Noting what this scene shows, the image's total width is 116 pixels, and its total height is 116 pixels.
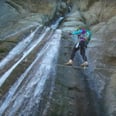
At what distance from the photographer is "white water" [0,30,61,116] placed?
1022 cm

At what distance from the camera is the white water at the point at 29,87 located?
402 inches

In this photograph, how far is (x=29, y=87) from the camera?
38.6 ft

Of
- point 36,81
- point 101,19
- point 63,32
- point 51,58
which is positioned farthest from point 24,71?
point 101,19

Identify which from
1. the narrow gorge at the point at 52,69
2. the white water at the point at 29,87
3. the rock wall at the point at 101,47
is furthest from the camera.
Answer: the rock wall at the point at 101,47

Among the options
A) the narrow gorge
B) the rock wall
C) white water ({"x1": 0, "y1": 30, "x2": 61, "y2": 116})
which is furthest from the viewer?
the rock wall

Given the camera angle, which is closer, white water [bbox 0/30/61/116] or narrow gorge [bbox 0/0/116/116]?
white water [bbox 0/30/61/116]

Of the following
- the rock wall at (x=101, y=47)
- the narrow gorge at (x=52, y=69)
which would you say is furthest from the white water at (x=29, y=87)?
the rock wall at (x=101, y=47)

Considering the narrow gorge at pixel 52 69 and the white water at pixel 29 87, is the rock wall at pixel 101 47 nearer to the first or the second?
the narrow gorge at pixel 52 69

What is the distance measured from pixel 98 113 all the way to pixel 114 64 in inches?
197

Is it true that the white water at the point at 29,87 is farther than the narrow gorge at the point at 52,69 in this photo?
No

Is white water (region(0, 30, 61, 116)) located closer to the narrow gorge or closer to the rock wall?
the narrow gorge

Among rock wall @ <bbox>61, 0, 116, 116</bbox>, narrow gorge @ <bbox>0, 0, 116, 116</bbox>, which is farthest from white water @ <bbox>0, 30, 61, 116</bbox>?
rock wall @ <bbox>61, 0, 116, 116</bbox>

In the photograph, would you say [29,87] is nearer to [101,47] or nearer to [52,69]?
[52,69]

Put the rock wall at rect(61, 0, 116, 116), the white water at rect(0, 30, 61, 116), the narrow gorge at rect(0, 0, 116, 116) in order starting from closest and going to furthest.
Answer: the white water at rect(0, 30, 61, 116) < the narrow gorge at rect(0, 0, 116, 116) < the rock wall at rect(61, 0, 116, 116)
